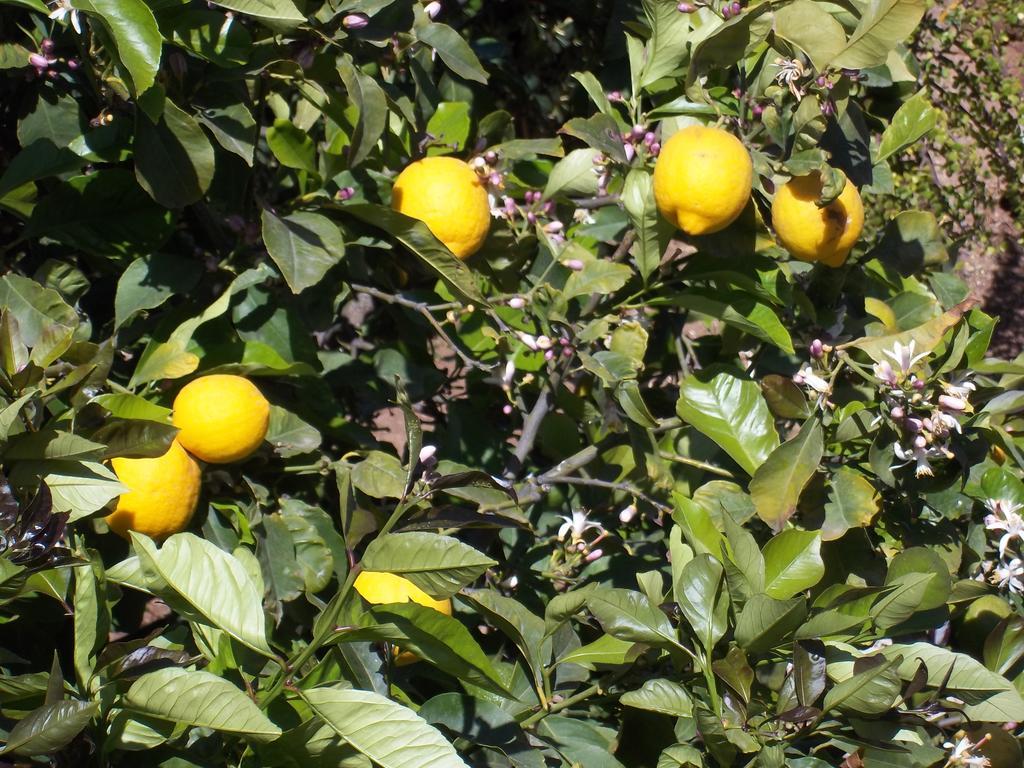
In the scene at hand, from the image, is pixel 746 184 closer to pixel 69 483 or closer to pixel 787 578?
pixel 787 578

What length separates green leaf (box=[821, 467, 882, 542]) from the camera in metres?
1.09

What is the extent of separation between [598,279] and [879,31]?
40cm

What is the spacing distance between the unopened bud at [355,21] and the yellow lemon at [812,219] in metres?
0.49

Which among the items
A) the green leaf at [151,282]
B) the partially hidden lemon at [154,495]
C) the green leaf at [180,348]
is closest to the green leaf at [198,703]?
the partially hidden lemon at [154,495]

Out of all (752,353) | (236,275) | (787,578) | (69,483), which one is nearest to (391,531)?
(69,483)

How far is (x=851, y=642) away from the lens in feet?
3.31

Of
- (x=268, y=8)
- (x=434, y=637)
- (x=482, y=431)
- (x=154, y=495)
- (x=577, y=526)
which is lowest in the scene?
(x=482, y=431)

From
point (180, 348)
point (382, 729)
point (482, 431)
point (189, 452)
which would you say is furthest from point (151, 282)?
point (382, 729)

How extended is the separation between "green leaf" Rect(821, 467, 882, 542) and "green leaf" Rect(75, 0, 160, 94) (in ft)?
2.74

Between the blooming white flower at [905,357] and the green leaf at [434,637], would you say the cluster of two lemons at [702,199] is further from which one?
the green leaf at [434,637]

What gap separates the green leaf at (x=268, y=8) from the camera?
0.93 m

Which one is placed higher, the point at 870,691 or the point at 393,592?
the point at 870,691

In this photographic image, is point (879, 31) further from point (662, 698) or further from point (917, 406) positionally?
point (662, 698)

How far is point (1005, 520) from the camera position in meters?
1.15
